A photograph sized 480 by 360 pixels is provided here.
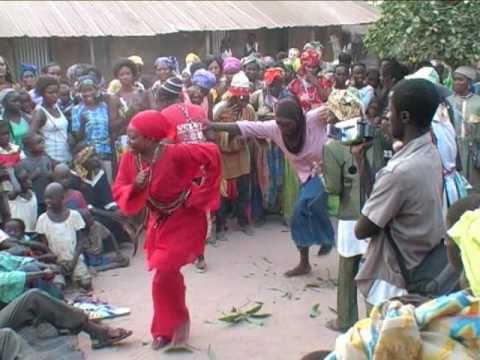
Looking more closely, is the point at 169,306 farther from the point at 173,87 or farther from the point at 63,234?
the point at 173,87

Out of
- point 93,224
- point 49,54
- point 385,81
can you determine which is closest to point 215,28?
point 49,54

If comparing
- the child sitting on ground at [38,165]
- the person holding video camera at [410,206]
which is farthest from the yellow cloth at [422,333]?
the child sitting on ground at [38,165]

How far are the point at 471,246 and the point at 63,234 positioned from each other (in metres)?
4.44

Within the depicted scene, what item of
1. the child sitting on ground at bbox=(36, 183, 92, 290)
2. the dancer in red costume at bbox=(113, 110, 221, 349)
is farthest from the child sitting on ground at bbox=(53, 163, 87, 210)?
the dancer in red costume at bbox=(113, 110, 221, 349)

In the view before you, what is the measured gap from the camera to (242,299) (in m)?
5.41

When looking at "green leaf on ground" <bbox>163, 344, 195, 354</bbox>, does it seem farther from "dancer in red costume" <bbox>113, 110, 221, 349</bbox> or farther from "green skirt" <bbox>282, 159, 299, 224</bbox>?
"green skirt" <bbox>282, 159, 299, 224</bbox>

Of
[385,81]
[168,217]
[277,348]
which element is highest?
[385,81]

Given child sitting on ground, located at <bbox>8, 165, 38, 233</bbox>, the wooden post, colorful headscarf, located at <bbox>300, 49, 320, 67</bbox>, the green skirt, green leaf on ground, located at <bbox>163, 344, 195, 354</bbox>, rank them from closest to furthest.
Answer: green leaf on ground, located at <bbox>163, 344, 195, 354</bbox> → child sitting on ground, located at <bbox>8, 165, 38, 233</bbox> → the green skirt → colorful headscarf, located at <bbox>300, 49, 320, 67</bbox> → the wooden post

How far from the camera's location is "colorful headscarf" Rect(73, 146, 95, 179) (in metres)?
6.55

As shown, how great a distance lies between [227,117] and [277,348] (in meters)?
2.83

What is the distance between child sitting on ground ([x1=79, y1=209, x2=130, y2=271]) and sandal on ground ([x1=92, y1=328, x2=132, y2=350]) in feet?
5.01

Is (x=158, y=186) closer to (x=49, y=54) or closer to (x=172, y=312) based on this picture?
(x=172, y=312)

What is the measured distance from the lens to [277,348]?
4555 mm

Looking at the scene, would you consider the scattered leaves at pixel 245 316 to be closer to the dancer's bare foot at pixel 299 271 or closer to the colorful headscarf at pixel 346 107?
the dancer's bare foot at pixel 299 271
